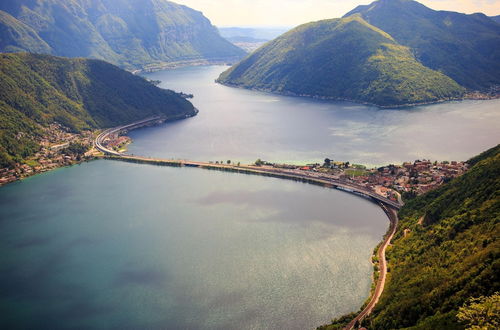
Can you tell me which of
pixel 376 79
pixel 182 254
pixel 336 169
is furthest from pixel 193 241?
pixel 376 79

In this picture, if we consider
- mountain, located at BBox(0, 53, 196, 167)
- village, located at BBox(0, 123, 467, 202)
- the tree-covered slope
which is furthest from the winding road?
mountain, located at BBox(0, 53, 196, 167)

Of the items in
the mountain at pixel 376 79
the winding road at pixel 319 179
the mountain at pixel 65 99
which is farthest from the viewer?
the mountain at pixel 376 79

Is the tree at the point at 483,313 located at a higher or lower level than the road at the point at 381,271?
higher

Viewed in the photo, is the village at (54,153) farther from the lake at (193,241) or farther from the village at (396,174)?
the village at (396,174)

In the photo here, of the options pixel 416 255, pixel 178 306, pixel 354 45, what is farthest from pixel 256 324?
pixel 354 45

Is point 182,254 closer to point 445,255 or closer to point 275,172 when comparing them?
point 445,255

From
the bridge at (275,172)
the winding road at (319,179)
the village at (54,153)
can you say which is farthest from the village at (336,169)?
the winding road at (319,179)
